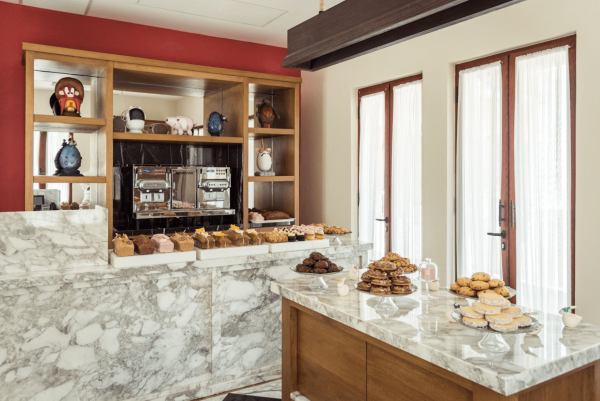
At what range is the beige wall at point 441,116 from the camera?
292 centimetres

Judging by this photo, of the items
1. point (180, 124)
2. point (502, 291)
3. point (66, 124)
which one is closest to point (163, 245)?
point (66, 124)

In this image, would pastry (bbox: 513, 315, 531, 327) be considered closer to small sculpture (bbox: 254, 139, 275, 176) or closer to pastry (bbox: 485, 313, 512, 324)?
pastry (bbox: 485, 313, 512, 324)

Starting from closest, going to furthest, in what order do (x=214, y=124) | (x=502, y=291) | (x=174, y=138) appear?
(x=502, y=291), (x=174, y=138), (x=214, y=124)

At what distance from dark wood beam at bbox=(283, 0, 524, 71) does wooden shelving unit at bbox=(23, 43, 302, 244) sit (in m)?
2.38

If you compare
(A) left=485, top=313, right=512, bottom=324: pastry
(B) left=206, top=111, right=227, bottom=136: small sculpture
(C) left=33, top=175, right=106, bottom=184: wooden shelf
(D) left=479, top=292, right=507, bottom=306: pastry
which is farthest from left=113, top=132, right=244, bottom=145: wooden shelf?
(A) left=485, top=313, right=512, bottom=324: pastry

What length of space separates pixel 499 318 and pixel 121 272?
7.45 ft

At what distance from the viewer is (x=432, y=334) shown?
182cm

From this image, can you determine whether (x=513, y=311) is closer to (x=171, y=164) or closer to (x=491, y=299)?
(x=491, y=299)

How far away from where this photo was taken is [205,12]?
4406 mm

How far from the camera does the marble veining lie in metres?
2.79

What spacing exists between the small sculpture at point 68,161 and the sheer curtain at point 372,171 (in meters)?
2.75

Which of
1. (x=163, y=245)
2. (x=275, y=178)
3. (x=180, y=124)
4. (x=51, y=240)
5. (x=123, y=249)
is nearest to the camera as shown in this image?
(x=51, y=240)

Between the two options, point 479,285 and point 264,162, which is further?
point 264,162

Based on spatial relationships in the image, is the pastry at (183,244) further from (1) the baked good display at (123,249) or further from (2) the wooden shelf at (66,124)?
(2) the wooden shelf at (66,124)
